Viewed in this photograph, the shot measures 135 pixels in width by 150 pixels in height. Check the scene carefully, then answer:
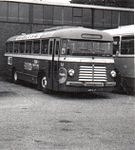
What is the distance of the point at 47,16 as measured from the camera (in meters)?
35.8

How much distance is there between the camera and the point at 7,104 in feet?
52.4

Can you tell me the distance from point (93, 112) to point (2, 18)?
21.3 meters

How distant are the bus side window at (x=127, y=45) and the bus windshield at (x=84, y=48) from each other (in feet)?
5.32

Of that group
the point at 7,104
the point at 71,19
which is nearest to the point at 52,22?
the point at 71,19

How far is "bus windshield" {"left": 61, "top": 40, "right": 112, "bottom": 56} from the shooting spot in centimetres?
1820

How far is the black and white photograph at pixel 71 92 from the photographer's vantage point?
9875 millimetres

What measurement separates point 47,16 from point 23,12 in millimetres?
2024

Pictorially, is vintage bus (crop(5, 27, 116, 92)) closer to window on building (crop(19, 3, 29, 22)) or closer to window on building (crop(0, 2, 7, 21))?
window on building (crop(0, 2, 7, 21))

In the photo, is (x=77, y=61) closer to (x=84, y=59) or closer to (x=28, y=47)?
(x=84, y=59)

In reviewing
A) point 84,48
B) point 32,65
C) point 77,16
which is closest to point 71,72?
point 84,48

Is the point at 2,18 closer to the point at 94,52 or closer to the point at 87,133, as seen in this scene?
the point at 94,52

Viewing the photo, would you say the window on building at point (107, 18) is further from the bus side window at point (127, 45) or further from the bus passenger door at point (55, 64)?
the bus passenger door at point (55, 64)

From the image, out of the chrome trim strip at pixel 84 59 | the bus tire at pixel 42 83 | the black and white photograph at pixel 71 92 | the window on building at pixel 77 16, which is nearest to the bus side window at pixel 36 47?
the black and white photograph at pixel 71 92

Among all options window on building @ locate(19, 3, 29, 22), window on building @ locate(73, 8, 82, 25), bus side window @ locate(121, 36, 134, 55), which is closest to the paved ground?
bus side window @ locate(121, 36, 134, 55)
